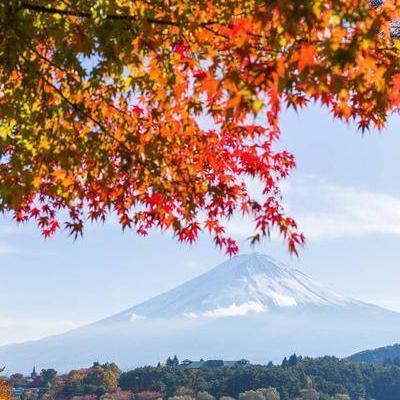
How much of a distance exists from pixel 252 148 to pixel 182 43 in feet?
8.62

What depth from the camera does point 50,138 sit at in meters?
7.91

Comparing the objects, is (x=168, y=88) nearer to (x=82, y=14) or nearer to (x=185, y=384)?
(x=82, y=14)

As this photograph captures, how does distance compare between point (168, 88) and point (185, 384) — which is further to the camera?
point (185, 384)

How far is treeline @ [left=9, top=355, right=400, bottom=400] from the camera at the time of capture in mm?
110188

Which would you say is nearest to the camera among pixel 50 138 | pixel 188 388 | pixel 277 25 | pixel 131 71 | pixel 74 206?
pixel 277 25

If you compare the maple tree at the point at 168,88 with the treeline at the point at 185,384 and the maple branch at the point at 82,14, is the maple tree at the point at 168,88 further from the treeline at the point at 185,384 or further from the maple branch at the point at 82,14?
the treeline at the point at 185,384

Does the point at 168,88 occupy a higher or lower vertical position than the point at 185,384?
lower

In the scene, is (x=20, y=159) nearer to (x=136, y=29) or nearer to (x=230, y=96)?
(x=136, y=29)

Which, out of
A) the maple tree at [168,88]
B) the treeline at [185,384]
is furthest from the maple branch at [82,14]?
the treeline at [185,384]

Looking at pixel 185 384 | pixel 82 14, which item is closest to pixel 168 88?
pixel 82 14

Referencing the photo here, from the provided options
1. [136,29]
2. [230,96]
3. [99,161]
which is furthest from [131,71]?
[230,96]

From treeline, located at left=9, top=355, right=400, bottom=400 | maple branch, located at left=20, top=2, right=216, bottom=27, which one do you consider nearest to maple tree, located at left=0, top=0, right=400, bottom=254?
maple branch, located at left=20, top=2, right=216, bottom=27

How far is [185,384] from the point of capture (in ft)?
378

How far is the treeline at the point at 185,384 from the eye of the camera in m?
110
